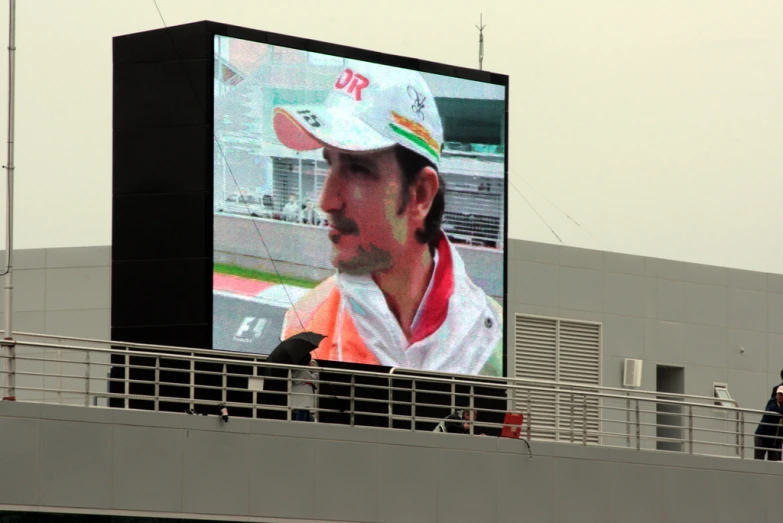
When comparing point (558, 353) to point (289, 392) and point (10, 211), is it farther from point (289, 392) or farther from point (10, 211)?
point (10, 211)

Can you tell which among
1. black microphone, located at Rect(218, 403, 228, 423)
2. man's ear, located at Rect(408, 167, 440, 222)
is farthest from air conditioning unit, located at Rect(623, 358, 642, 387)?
black microphone, located at Rect(218, 403, 228, 423)

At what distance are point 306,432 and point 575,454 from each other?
4.35m

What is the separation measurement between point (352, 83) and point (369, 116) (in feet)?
1.79

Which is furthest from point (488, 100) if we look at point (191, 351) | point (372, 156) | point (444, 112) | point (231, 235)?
point (191, 351)

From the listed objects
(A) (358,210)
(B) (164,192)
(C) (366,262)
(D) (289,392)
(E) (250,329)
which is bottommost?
(D) (289,392)

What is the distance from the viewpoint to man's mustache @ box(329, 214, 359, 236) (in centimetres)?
2480

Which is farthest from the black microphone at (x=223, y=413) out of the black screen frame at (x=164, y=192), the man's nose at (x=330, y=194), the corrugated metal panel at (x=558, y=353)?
the corrugated metal panel at (x=558, y=353)

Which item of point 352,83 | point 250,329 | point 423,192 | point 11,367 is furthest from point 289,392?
point 352,83

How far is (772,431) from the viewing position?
85.5 ft

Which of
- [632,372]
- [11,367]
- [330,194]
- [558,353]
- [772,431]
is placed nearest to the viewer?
[11,367]

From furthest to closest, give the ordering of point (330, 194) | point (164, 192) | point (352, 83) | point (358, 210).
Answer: point (352, 83)
point (358, 210)
point (330, 194)
point (164, 192)

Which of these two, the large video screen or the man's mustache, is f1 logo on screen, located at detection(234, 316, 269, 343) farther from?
the man's mustache

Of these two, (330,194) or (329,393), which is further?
(330,194)

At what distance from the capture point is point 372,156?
2522 cm
